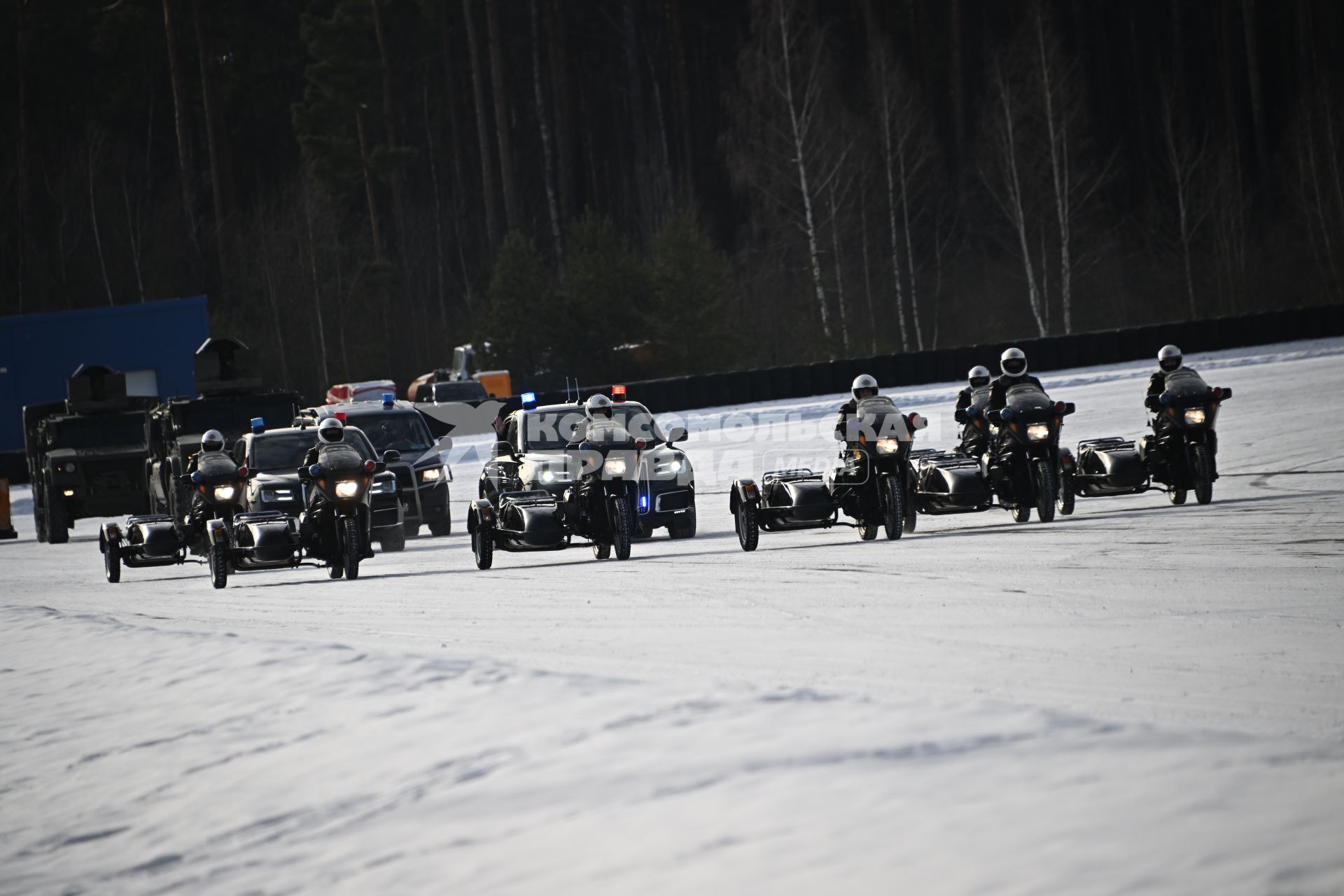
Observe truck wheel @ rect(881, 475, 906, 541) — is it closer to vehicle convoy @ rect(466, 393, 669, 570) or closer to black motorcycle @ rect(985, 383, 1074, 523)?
black motorcycle @ rect(985, 383, 1074, 523)

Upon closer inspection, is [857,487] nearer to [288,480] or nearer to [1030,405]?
[1030,405]

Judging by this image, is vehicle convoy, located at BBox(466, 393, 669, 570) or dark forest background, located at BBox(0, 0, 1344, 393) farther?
dark forest background, located at BBox(0, 0, 1344, 393)

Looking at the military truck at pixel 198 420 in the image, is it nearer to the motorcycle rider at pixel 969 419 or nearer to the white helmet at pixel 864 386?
the white helmet at pixel 864 386

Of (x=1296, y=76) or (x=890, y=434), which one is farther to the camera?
(x=1296, y=76)

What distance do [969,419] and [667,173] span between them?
161 feet

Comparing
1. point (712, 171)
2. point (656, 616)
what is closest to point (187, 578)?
point (656, 616)

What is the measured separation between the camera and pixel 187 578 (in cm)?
1941

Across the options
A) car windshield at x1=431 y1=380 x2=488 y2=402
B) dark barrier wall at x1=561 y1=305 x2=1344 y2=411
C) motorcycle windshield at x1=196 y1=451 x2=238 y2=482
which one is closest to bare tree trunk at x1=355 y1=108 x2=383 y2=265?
car windshield at x1=431 y1=380 x2=488 y2=402

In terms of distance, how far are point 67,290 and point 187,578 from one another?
5329 cm

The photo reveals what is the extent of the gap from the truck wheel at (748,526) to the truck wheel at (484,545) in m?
2.62

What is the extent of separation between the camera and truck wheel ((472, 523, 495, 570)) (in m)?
17.3

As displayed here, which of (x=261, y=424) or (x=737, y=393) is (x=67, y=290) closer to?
(x=737, y=393)

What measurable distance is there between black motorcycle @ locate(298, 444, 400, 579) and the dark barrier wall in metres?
24.5

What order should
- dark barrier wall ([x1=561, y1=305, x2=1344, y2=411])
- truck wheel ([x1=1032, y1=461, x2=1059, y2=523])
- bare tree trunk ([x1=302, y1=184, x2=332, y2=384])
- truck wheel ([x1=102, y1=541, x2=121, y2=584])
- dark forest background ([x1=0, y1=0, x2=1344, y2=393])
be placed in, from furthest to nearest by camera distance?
bare tree trunk ([x1=302, y1=184, x2=332, y2=384])
dark forest background ([x1=0, y1=0, x2=1344, y2=393])
dark barrier wall ([x1=561, y1=305, x2=1344, y2=411])
truck wheel ([x1=102, y1=541, x2=121, y2=584])
truck wheel ([x1=1032, y1=461, x2=1059, y2=523])
